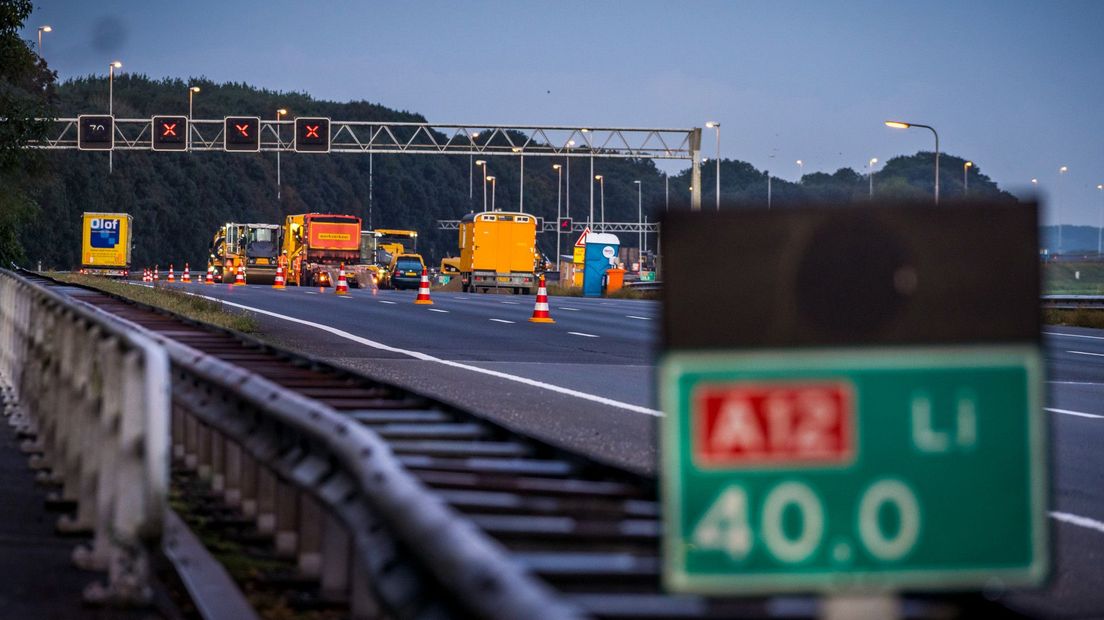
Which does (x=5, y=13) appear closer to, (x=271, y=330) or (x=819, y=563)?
(x=271, y=330)

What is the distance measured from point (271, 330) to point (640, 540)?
22942mm

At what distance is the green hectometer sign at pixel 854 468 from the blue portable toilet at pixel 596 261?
59.7 m

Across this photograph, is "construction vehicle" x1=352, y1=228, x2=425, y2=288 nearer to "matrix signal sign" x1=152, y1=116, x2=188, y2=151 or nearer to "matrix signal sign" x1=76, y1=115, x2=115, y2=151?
"matrix signal sign" x1=152, y1=116, x2=188, y2=151

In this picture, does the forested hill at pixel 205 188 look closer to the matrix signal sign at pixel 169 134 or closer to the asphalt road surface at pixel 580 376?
the matrix signal sign at pixel 169 134

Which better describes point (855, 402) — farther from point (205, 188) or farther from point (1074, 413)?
point (205, 188)

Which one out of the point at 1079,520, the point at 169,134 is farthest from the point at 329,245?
the point at 1079,520

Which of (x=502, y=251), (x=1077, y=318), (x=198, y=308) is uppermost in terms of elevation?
(x=502, y=251)

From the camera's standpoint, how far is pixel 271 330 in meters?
27.0

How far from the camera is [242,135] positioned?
8256 centimetres

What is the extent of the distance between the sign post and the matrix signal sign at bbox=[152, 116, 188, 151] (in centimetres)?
8133

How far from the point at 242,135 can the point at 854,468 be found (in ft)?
268

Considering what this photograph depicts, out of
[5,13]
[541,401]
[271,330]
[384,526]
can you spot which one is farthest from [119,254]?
A: [384,526]

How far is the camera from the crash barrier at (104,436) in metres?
6.19

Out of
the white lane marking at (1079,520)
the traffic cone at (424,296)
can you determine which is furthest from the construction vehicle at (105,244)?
the white lane marking at (1079,520)
